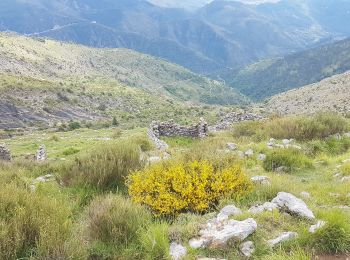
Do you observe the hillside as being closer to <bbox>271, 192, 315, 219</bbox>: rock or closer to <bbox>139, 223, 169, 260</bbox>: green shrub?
<bbox>271, 192, 315, 219</bbox>: rock

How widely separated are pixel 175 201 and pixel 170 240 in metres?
1.03

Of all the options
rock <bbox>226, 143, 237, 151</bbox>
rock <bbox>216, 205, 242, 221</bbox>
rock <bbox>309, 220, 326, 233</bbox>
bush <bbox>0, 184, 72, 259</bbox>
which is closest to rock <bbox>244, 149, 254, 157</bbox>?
rock <bbox>226, 143, 237, 151</bbox>

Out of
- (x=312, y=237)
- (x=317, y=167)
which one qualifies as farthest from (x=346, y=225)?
(x=317, y=167)

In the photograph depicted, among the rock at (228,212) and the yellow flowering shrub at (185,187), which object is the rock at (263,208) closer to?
the rock at (228,212)

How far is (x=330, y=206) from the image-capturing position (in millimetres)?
8234

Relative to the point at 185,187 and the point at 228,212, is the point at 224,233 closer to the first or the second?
the point at 228,212

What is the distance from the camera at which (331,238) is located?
645 centimetres

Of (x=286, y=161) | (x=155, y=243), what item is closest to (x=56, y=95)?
(x=286, y=161)

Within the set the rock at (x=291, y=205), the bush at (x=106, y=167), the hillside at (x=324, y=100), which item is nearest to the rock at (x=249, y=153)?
the bush at (x=106, y=167)

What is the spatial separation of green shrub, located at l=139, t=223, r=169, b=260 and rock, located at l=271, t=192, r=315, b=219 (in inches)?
84.0

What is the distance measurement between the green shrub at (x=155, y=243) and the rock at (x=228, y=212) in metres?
1.03

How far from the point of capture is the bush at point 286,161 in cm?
1244

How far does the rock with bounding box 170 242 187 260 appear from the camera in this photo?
20.5 ft

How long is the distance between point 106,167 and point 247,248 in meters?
4.54
